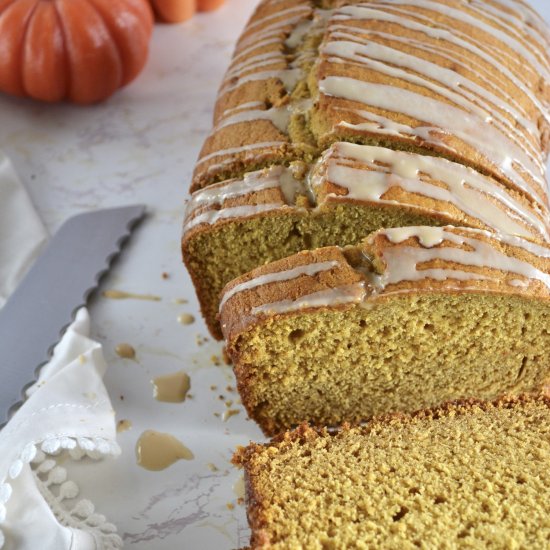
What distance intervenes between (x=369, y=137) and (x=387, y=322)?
621 millimetres

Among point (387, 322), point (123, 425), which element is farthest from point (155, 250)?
point (387, 322)

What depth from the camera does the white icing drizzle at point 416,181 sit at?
2.81 meters

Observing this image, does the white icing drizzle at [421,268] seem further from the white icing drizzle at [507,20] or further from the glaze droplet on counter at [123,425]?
the white icing drizzle at [507,20]

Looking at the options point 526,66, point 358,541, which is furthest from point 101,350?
point 526,66

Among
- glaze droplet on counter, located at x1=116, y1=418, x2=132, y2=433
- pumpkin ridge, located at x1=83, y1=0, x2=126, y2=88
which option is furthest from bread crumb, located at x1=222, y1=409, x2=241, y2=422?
pumpkin ridge, located at x1=83, y1=0, x2=126, y2=88

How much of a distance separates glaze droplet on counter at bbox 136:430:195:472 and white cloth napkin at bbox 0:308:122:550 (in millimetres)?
107

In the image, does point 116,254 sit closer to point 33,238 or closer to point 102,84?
point 33,238

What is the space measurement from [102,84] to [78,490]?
6.89ft

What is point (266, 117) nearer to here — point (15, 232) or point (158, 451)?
point (158, 451)

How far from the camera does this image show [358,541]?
2.40 meters

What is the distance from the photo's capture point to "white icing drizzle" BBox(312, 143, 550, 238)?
111 inches

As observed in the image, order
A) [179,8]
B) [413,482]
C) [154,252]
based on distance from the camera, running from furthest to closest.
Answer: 1. [179,8]
2. [154,252]
3. [413,482]

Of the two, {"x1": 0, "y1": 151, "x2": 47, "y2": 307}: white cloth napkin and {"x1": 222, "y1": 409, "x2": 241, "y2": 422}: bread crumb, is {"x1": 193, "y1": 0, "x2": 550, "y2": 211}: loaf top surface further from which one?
{"x1": 0, "y1": 151, "x2": 47, "y2": 307}: white cloth napkin

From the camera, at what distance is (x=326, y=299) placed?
266cm
